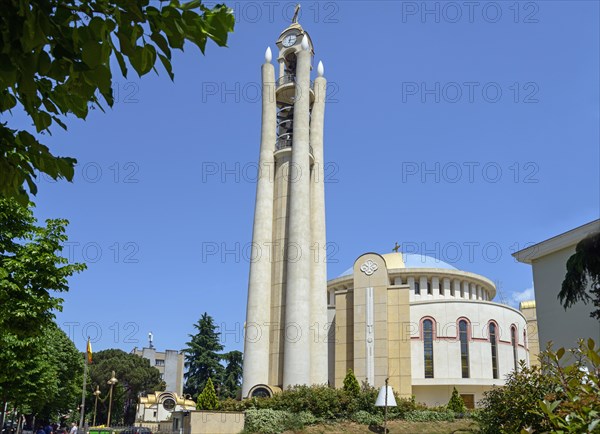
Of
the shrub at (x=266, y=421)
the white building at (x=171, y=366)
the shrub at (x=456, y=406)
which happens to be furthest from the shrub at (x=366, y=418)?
the white building at (x=171, y=366)

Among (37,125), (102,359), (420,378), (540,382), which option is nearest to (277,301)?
(420,378)

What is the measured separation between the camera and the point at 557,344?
75.0ft

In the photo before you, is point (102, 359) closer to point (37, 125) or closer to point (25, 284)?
point (25, 284)

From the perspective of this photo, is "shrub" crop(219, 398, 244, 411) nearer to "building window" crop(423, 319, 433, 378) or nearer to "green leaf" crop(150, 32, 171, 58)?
"building window" crop(423, 319, 433, 378)

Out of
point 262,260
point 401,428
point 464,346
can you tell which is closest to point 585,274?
point 401,428

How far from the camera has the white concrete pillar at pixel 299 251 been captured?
1490 inches

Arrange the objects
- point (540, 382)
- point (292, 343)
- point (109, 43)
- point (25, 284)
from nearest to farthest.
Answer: point (109, 43), point (540, 382), point (25, 284), point (292, 343)

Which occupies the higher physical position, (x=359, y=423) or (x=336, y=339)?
(x=336, y=339)

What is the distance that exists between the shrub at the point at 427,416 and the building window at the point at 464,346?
9.69m

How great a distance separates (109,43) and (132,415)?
3047 inches

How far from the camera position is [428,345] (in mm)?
41969

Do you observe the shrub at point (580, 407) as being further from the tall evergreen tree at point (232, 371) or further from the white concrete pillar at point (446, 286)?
the tall evergreen tree at point (232, 371)

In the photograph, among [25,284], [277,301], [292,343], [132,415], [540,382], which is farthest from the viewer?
[132,415]

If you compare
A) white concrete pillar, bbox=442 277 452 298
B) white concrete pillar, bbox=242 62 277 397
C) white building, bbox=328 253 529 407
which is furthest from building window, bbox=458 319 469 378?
white concrete pillar, bbox=242 62 277 397
